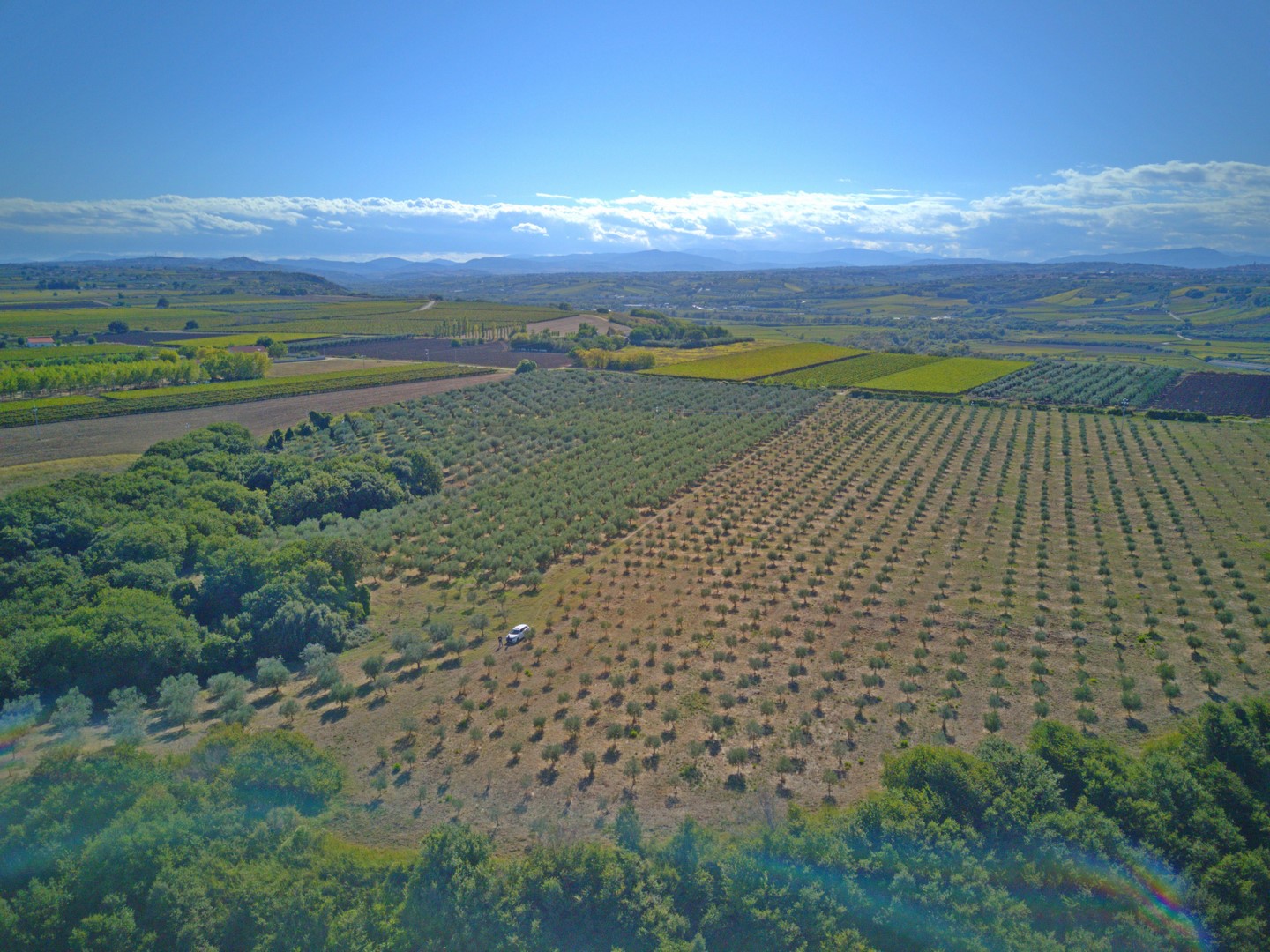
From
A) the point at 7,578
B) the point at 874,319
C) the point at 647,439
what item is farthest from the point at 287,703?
the point at 874,319

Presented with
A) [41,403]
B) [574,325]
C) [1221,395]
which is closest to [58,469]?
[41,403]

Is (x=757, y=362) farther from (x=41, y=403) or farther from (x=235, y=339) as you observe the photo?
(x=41, y=403)

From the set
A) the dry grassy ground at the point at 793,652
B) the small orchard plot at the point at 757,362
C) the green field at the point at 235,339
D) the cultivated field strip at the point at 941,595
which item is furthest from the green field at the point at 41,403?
the small orchard plot at the point at 757,362

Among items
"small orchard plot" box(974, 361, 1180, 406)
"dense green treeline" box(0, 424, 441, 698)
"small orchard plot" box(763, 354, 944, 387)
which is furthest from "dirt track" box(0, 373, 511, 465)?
"small orchard plot" box(974, 361, 1180, 406)

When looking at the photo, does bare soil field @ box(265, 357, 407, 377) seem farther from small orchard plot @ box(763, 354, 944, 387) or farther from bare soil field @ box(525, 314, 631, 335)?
small orchard plot @ box(763, 354, 944, 387)

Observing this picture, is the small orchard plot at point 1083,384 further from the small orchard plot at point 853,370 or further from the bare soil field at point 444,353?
the bare soil field at point 444,353

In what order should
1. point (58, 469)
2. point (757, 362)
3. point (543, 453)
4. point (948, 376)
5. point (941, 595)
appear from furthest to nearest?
point (757, 362) → point (948, 376) → point (543, 453) → point (58, 469) → point (941, 595)
